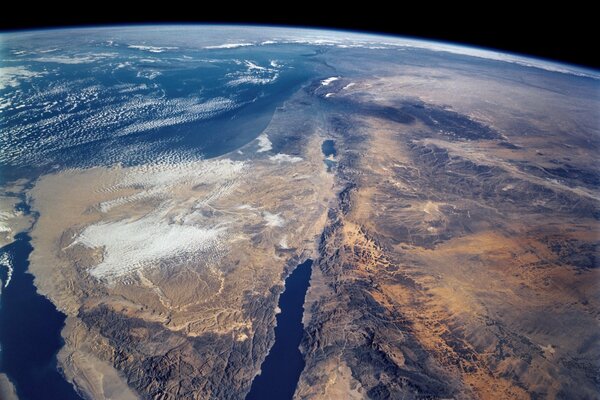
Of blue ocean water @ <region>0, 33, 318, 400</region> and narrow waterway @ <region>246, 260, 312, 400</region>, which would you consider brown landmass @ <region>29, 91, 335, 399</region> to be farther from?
blue ocean water @ <region>0, 33, 318, 400</region>

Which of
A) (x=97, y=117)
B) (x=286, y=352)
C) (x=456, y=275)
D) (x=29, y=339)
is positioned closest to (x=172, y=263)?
(x=29, y=339)

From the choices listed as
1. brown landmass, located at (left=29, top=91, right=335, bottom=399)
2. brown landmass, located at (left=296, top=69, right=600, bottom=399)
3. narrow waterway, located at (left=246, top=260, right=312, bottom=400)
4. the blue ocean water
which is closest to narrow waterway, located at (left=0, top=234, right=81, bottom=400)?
the blue ocean water

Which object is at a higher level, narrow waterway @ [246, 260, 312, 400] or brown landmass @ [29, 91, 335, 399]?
brown landmass @ [29, 91, 335, 399]

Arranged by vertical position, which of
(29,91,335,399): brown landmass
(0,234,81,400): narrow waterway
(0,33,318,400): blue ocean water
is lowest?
(0,234,81,400): narrow waterway

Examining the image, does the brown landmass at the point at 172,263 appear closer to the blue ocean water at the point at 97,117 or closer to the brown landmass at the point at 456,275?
the blue ocean water at the point at 97,117

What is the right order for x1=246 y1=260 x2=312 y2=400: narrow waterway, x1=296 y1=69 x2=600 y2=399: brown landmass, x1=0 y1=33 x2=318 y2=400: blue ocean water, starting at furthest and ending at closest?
x1=0 y1=33 x2=318 y2=400: blue ocean water
x1=296 y1=69 x2=600 y2=399: brown landmass
x1=246 y1=260 x2=312 y2=400: narrow waterway

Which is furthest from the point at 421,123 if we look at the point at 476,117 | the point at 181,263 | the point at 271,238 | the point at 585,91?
the point at 585,91
